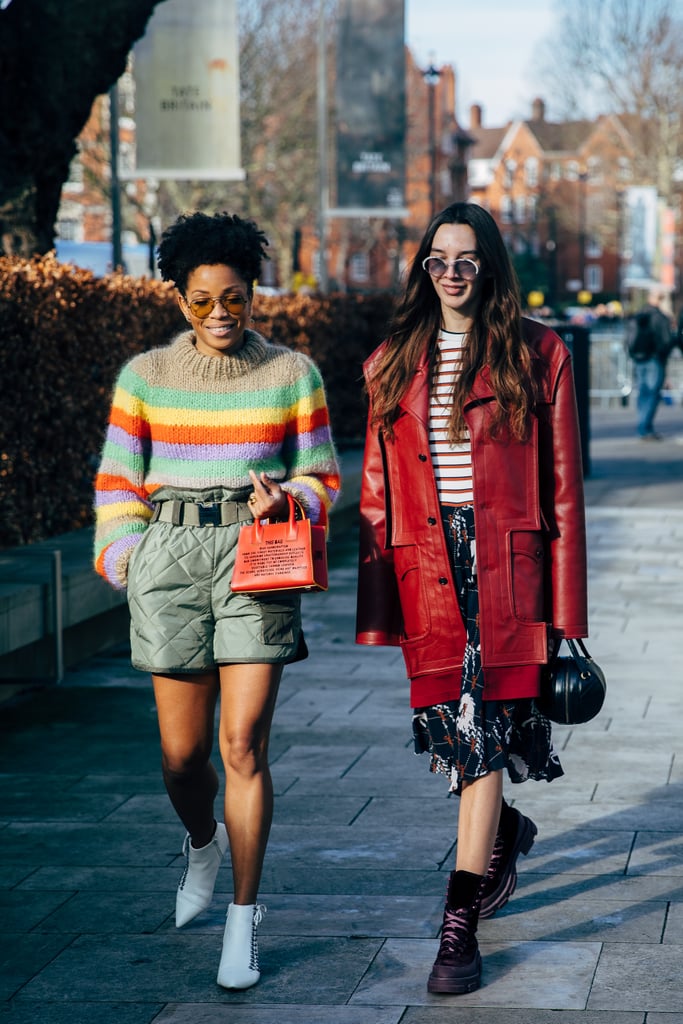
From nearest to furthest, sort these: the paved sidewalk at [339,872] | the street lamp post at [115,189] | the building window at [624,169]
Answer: the paved sidewalk at [339,872] < the street lamp post at [115,189] < the building window at [624,169]

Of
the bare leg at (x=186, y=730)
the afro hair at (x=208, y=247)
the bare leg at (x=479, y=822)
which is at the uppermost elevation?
the afro hair at (x=208, y=247)

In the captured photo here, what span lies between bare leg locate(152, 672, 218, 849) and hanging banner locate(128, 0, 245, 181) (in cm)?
1056

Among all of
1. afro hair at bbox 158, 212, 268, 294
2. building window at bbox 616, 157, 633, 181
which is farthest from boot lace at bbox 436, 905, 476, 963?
building window at bbox 616, 157, 633, 181

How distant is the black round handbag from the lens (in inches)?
166

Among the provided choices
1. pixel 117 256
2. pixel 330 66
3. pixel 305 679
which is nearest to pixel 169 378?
pixel 305 679

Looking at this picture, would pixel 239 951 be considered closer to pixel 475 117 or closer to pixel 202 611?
pixel 202 611

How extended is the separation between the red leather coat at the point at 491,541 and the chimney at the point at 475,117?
154 meters

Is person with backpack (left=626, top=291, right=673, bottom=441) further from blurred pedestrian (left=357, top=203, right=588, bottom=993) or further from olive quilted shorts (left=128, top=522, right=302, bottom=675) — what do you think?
olive quilted shorts (left=128, top=522, right=302, bottom=675)

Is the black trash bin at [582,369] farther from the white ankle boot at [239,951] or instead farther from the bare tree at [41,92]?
the white ankle boot at [239,951]

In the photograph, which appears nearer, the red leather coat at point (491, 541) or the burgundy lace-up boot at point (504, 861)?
the red leather coat at point (491, 541)

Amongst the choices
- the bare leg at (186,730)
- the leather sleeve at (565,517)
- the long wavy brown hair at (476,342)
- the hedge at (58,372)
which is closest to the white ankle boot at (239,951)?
the bare leg at (186,730)

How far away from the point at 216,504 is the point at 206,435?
17cm

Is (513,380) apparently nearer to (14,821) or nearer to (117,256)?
(14,821)

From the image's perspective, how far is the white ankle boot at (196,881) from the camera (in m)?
4.47
